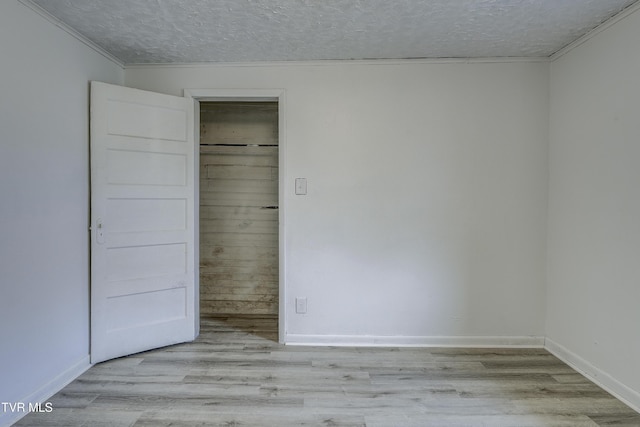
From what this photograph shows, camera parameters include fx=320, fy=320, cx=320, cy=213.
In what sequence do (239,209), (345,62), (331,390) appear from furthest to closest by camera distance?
(239,209), (345,62), (331,390)

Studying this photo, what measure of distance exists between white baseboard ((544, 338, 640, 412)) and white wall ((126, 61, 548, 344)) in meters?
0.16

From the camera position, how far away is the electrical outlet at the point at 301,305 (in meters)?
2.70

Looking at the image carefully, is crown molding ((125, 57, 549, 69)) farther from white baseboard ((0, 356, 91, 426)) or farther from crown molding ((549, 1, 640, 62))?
white baseboard ((0, 356, 91, 426))

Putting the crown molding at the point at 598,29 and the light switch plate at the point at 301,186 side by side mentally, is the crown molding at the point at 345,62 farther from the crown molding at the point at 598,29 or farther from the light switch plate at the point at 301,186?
the light switch plate at the point at 301,186

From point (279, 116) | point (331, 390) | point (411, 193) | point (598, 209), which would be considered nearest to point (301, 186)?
point (279, 116)

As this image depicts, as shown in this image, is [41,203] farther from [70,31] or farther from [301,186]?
[301,186]

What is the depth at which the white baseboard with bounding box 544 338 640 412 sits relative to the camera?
6.25ft

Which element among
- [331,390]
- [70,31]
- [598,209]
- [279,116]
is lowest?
[331,390]

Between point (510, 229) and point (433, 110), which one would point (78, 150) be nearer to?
point (433, 110)

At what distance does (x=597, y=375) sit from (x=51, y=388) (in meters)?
3.53

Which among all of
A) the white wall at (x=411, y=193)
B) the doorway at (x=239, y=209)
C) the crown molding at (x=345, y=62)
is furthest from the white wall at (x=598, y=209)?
the doorway at (x=239, y=209)

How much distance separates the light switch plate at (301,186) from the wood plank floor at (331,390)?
50.7 inches

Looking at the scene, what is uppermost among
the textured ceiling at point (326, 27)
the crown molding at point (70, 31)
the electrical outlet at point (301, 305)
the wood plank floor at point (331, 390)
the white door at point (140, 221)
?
the textured ceiling at point (326, 27)

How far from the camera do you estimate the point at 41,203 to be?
6.31 ft
